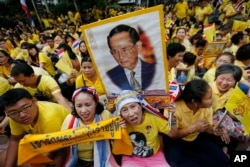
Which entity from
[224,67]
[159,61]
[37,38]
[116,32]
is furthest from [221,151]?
[37,38]

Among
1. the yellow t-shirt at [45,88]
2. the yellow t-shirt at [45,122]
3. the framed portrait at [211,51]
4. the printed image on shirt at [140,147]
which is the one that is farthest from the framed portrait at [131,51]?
the framed portrait at [211,51]

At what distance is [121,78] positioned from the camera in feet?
9.23

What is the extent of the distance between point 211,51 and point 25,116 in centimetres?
373

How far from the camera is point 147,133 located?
2.66 meters

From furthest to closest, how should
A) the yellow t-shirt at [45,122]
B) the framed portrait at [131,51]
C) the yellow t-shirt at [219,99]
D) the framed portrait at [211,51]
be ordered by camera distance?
the framed portrait at [211,51] → the yellow t-shirt at [219,99] → the yellow t-shirt at [45,122] → the framed portrait at [131,51]

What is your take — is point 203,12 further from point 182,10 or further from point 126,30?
point 126,30

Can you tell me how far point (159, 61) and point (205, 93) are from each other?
533mm

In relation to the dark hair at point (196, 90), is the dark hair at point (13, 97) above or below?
above

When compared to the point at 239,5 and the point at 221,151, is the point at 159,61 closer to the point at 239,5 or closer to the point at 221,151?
the point at 221,151

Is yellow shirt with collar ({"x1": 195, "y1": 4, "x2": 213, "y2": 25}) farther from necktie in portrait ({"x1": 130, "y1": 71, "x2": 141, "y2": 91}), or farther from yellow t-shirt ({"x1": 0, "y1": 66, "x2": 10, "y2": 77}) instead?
necktie in portrait ({"x1": 130, "y1": 71, "x2": 141, "y2": 91})

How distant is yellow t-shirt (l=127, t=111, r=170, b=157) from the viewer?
2660 millimetres

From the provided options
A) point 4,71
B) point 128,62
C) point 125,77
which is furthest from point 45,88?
point 4,71

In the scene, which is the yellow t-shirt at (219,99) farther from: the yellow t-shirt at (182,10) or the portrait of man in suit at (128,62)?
the yellow t-shirt at (182,10)

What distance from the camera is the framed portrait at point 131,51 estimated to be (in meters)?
2.51
